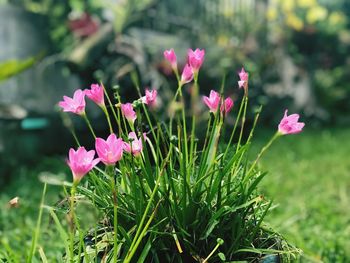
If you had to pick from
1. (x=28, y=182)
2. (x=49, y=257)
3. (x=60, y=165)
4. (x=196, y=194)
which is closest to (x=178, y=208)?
(x=196, y=194)

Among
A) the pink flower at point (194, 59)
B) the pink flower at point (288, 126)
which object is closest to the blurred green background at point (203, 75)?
the pink flower at point (194, 59)

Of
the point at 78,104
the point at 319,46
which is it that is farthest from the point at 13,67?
the point at 319,46

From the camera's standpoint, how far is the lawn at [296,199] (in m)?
2.55

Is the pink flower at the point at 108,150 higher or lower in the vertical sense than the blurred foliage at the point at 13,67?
lower

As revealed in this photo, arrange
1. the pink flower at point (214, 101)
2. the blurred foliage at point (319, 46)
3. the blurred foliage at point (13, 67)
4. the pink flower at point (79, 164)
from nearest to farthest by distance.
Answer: the pink flower at point (79, 164), the pink flower at point (214, 101), the blurred foliage at point (13, 67), the blurred foliage at point (319, 46)

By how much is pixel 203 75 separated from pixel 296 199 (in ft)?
9.38

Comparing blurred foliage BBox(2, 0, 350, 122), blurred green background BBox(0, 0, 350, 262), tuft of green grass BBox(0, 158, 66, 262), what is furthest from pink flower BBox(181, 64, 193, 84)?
blurred foliage BBox(2, 0, 350, 122)

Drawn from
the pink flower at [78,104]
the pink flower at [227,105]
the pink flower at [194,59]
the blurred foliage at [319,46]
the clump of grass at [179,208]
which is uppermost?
the pink flower at [194,59]

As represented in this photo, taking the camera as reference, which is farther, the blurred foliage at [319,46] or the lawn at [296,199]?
the blurred foliage at [319,46]

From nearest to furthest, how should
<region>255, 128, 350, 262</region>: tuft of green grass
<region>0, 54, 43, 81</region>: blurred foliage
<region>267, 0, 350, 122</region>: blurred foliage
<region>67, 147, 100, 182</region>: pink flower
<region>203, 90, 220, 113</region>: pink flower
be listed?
<region>67, 147, 100, 182</region>: pink flower → <region>203, 90, 220, 113</region>: pink flower → <region>0, 54, 43, 81</region>: blurred foliage → <region>255, 128, 350, 262</region>: tuft of green grass → <region>267, 0, 350, 122</region>: blurred foliage

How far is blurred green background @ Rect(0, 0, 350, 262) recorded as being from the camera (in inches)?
130

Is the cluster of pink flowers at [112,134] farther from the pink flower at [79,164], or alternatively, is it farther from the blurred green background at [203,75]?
the blurred green background at [203,75]

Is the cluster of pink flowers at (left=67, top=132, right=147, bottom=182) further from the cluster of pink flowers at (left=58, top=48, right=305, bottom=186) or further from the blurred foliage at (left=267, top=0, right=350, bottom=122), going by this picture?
the blurred foliage at (left=267, top=0, right=350, bottom=122)

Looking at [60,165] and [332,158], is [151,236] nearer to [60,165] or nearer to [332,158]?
[60,165]
